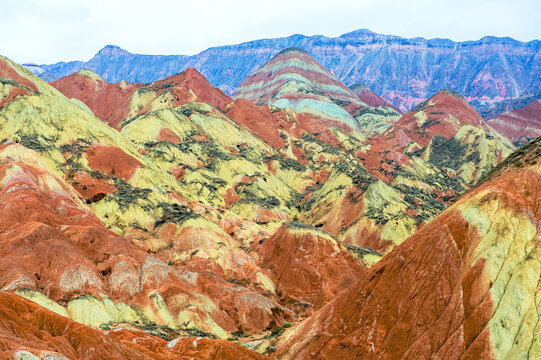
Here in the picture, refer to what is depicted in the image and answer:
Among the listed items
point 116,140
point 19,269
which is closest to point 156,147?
point 116,140

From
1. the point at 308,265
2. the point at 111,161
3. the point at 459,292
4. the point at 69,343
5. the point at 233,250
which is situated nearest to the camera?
the point at 69,343

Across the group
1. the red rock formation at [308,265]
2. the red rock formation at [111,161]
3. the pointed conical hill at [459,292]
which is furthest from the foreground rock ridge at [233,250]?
the red rock formation at [111,161]

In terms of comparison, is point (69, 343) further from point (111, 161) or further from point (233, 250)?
point (111, 161)

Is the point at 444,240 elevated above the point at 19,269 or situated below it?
above

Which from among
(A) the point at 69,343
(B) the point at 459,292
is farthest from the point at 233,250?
(B) the point at 459,292

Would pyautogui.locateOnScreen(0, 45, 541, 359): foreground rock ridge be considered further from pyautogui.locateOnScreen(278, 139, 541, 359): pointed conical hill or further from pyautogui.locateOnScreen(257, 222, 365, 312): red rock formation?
pyautogui.locateOnScreen(257, 222, 365, 312): red rock formation

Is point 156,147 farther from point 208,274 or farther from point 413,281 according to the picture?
point 413,281
